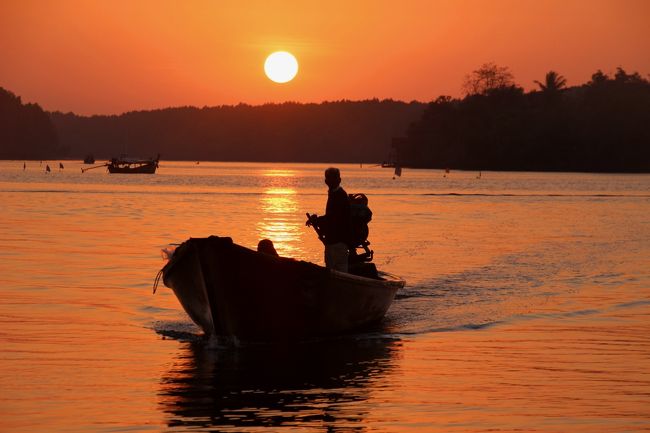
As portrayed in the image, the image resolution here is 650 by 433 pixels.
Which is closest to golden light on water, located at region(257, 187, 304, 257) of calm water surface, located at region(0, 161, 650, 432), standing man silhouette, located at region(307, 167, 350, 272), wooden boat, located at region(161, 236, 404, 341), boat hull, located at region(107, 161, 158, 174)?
calm water surface, located at region(0, 161, 650, 432)

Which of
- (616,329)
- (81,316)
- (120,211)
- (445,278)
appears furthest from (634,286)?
(120,211)

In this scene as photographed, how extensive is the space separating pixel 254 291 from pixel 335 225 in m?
2.18

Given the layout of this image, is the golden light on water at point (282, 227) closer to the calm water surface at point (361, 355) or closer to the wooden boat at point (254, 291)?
the calm water surface at point (361, 355)

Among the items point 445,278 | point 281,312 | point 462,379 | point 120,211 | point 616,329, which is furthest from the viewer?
point 120,211

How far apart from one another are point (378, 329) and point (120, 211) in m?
49.4

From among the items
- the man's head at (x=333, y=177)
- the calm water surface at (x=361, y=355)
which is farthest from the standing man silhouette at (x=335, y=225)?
the calm water surface at (x=361, y=355)

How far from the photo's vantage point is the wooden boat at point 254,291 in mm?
18875

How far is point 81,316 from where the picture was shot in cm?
2325

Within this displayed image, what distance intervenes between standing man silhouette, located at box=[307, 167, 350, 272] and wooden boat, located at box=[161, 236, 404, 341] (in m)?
0.59

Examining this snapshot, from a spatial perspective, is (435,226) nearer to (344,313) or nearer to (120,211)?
(120,211)

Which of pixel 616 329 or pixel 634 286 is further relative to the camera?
pixel 634 286

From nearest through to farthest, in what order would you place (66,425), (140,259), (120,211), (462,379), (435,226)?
(66,425) < (462,379) < (140,259) < (435,226) < (120,211)

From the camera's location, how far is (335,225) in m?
20.4

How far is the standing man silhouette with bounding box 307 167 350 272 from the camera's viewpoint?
20.1m
